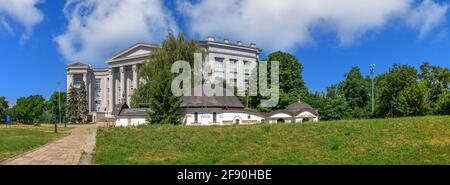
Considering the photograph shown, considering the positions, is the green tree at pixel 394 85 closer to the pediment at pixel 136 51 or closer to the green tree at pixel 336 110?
the green tree at pixel 336 110

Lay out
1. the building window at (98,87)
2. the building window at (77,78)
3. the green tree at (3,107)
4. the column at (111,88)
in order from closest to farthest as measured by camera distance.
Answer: the green tree at (3,107), the column at (111,88), the building window at (77,78), the building window at (98,87)

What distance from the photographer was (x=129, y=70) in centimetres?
10506

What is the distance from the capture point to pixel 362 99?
72.2m

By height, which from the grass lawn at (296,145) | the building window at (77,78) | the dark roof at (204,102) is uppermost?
the building window at (77,78)

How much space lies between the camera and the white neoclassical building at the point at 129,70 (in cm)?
9462

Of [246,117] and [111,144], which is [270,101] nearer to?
[246,117]

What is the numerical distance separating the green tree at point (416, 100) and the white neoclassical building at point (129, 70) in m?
34.9

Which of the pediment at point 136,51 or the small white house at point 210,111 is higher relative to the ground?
the pediment at point 136,51

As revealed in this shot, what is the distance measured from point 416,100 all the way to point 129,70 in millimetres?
70089

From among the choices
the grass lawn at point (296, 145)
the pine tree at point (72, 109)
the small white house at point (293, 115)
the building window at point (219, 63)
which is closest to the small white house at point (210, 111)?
the small white house at point (293, 115)

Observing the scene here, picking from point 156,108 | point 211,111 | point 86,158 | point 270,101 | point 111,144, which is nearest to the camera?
point 86,158

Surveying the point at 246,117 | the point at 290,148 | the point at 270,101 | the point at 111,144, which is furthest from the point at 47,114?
the point at 290,148

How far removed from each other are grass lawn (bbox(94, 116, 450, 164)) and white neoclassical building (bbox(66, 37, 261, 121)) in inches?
2338

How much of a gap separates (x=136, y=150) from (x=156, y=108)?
Answer: 2252 cm
